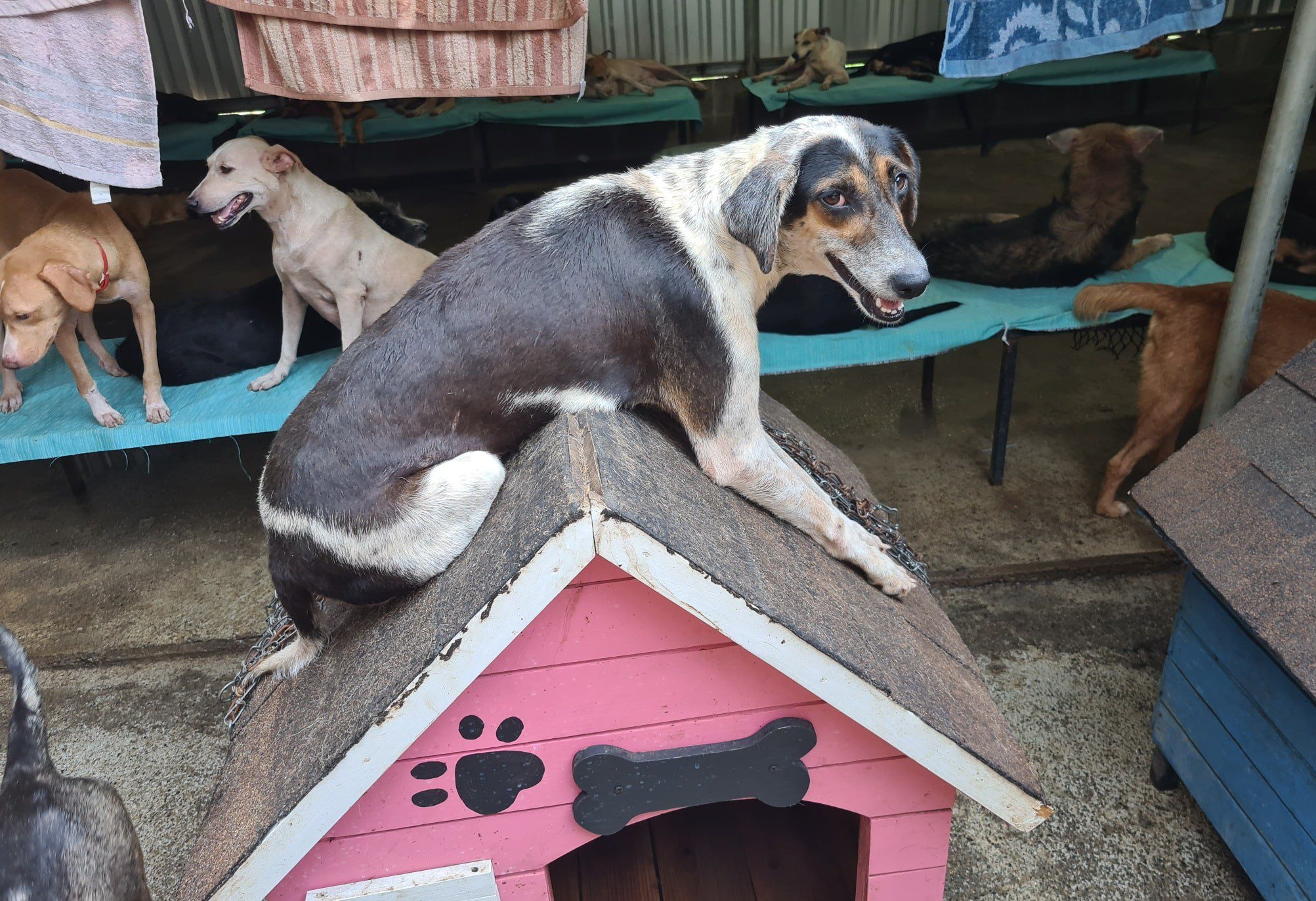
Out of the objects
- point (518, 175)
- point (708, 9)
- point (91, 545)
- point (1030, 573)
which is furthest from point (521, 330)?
point (708, 9)

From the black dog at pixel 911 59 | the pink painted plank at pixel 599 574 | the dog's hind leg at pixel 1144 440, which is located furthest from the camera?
the black dog at pixel 911 59

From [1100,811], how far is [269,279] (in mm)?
4195

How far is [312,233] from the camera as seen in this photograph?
3492 mm

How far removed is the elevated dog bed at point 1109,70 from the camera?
7.81 meters

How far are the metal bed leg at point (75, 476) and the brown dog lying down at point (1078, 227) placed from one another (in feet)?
15.2

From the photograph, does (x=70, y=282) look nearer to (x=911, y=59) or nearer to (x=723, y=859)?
(x=723, y=859)

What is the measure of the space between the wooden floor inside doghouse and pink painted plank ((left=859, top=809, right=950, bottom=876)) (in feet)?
1.47

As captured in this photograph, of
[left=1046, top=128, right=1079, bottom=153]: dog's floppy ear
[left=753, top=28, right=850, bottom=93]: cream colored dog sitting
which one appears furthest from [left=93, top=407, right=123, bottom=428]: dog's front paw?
[left=753, top=28, right=850, bottom=93]: cream colored dog sitting

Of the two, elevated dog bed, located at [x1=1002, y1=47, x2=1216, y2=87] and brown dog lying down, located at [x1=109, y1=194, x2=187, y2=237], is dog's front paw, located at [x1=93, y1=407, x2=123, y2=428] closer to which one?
brown dog lying down, located at [x1=109, y1=194, x2=187, y2=237]

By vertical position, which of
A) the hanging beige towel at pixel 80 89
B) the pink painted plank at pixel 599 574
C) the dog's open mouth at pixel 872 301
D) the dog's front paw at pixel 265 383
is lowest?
the dog's front paw at pixel 265 383

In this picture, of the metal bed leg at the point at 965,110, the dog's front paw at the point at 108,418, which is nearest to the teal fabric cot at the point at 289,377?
the dog's front paw at the point at 108,418

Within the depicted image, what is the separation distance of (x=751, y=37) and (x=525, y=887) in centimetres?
987

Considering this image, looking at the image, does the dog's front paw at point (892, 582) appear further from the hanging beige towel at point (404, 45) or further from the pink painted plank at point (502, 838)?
the hanging beige towel at point (404, 45)

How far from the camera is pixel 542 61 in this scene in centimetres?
274
